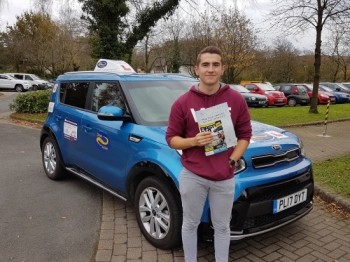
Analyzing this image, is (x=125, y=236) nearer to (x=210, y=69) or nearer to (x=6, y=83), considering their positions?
(x=210, y=69)

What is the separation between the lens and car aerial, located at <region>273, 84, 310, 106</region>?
67.1 ft

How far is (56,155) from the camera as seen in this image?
5219mm

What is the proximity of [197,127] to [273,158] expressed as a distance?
3.83ft

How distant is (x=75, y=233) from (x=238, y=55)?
26.8m

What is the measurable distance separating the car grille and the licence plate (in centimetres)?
34

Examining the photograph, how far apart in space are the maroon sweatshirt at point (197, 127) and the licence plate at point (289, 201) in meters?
0.89

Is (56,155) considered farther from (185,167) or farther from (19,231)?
(185,167)

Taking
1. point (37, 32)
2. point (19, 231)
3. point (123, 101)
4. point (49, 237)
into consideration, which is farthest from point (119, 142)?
point (37, 32)

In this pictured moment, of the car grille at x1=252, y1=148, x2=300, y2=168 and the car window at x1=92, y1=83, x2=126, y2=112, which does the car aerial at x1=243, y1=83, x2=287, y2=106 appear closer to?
the car window at x1=92, y1=83, x2=126, y2=112

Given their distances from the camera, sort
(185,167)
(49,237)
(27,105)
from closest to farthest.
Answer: (185,167) < (49,237) < (27,105)

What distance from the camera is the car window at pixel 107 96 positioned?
3.94 meters

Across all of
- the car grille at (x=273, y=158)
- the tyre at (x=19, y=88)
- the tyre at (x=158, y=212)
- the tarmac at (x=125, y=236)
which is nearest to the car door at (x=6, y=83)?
the tyre at (x=19, y=88)

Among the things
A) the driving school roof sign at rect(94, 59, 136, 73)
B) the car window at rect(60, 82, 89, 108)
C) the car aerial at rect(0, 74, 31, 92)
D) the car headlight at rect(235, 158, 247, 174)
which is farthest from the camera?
the car aerial at rect(0, 74, 31, 92)

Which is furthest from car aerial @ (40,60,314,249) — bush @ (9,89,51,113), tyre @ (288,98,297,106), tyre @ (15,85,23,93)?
tyre @ (15,85,23,93)
